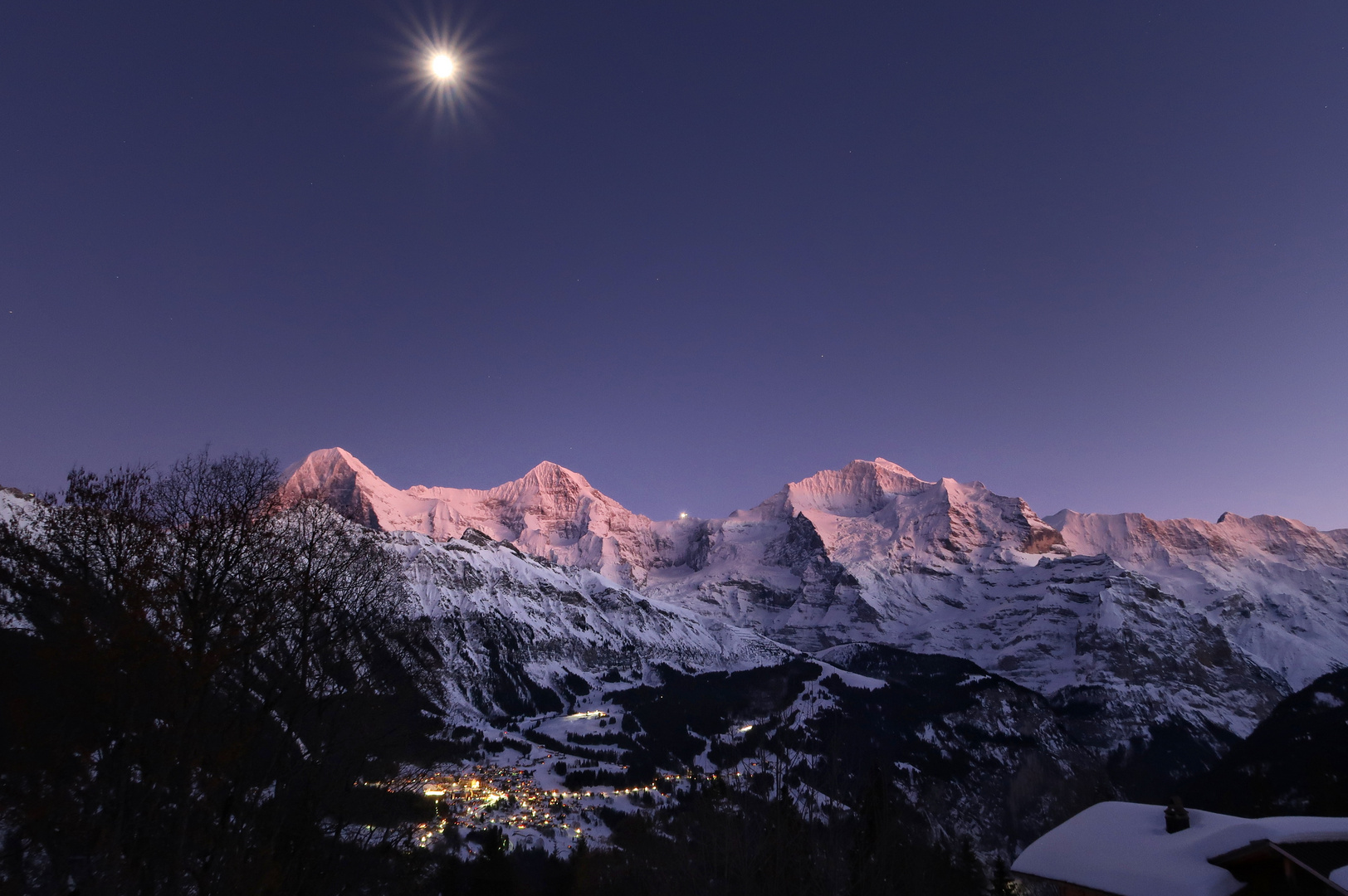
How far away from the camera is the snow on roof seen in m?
14.3

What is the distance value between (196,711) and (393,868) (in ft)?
62.8

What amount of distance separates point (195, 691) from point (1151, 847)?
21.4 m

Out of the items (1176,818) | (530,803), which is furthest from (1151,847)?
(530,803)

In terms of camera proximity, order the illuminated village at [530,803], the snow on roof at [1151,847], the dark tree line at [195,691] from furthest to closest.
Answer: the illuminated village at [530,803] < the snow on roof at [1151,847] < the dark tree line at [195,691]

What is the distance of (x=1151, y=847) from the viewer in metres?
15.9

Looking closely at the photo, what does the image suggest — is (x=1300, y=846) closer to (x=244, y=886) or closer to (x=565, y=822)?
(x=244, y=886)

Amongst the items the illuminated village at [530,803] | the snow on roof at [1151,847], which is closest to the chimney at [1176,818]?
the snow on roof at [1151,847]

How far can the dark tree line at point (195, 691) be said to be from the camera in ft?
43.6

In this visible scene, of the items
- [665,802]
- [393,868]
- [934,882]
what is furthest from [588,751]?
[393,868]

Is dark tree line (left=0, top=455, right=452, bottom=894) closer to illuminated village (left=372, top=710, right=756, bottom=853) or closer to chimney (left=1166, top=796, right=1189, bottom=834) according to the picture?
chimney (left=1166, top=796, right=1189, bottom=834)

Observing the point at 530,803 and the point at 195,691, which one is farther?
the point at 530,803

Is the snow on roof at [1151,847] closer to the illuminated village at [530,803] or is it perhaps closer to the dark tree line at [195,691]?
the dark tree line at [195,691]

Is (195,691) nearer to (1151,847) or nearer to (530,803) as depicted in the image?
(1151,847)

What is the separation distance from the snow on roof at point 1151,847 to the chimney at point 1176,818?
0.73ft
